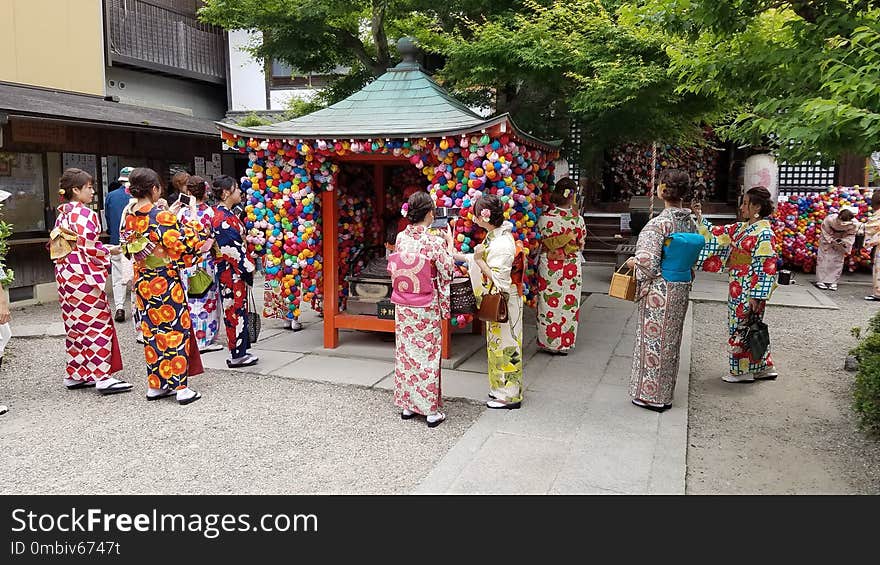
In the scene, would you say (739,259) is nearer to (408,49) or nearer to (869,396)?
(869,396)

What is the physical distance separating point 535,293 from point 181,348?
12.7 ft

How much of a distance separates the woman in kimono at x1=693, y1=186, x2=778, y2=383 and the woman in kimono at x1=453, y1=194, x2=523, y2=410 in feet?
5.77

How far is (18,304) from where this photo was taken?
998 cm

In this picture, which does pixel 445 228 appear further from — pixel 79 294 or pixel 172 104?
pixel 172 104

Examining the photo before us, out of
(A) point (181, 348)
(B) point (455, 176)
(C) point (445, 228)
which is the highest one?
(B) point (455, 176)

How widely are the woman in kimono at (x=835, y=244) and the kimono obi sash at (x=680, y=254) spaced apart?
850 centimetres

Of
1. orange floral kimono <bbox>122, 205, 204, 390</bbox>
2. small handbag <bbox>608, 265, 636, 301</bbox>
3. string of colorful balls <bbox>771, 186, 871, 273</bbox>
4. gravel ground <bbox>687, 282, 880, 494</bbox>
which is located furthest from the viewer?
string of colorful balls <bbox>771, 186, 871, 273</bbox>

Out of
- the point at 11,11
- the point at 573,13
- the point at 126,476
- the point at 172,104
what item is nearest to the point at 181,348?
the point at 126,476

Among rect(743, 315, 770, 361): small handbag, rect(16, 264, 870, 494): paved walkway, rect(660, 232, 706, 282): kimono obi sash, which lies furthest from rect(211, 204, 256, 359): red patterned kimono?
rect(743, 315, 770, 361): small handbag

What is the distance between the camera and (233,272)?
21.0ft

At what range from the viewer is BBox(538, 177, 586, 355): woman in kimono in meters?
7.04

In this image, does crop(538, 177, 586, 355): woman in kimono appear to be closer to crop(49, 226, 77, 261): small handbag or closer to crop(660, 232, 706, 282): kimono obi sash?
crop(660, 232, 706, 282): kimono obi sash

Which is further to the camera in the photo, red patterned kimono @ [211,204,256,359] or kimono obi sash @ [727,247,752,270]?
red patterned kimono @ [211,204,256,359]

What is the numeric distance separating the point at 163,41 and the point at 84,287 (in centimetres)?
1012
